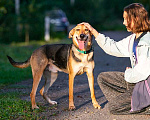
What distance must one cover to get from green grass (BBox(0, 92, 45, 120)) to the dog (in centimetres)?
19

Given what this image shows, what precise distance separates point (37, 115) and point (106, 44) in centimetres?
166

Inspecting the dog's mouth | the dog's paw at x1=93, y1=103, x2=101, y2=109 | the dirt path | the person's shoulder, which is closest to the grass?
the dirt path

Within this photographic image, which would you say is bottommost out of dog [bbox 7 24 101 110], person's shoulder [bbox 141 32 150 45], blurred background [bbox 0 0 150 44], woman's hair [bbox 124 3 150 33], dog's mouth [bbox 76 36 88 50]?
blurred background [bbox 0 0 150 44]

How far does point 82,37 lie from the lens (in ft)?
19.6

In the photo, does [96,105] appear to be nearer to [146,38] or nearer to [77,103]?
[77,103]

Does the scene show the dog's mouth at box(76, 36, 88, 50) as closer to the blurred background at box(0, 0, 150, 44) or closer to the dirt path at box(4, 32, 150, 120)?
the dirt path at box(4, 32, 150, 120)

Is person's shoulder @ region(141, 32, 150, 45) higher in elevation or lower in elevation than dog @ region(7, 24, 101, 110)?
higher

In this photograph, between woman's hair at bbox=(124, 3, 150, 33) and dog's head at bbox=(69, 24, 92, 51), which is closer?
woman's hair at bbox=(124, 3, 150, 33)

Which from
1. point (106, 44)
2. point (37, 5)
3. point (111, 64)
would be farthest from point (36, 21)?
point (106, 44)

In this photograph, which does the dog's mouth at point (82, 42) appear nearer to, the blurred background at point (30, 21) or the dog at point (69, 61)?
the dog at point (69, 61)

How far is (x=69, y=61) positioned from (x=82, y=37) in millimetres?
523

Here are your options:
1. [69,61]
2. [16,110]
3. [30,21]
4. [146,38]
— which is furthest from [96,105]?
[30,21]

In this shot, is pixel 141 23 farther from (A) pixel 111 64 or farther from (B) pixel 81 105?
(A) pixel 111 64

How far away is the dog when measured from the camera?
19.6 feet
